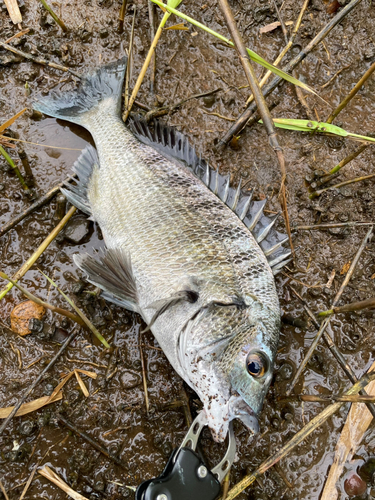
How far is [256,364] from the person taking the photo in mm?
2062

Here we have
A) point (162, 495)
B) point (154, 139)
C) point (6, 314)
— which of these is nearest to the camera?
point (162, 495)

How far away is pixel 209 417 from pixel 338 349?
1.46 metres

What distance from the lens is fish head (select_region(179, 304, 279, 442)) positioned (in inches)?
79.4

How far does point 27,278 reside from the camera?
2971 millimetres

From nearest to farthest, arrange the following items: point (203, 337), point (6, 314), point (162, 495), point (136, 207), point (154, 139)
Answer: point (162, 495) < point (203, 337) < point (136, 207) < point (6, 314) < point (154, 139)

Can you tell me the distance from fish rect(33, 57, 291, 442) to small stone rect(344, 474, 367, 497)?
1327 millimetres

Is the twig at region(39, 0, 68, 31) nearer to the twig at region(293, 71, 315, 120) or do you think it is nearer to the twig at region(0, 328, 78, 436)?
the twig at region(293, 71, 315, 120)

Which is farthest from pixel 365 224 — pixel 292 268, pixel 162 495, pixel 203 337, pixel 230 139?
pixel 162 495

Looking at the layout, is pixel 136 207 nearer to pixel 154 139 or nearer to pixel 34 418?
pixel 154 139

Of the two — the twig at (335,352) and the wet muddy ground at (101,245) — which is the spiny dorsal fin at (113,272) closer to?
the wet muddy ground at (101,245)

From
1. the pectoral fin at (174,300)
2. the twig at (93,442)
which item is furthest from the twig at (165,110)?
the twig at (93,442)

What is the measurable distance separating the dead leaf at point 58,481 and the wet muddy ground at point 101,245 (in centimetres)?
5

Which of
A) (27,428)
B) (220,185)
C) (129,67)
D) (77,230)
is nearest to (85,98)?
(129,67)

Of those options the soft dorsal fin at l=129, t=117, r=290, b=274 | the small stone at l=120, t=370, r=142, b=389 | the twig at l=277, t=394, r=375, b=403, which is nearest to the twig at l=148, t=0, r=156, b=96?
the soft dorsal fin at l=129, t=117, r=290, b=274
